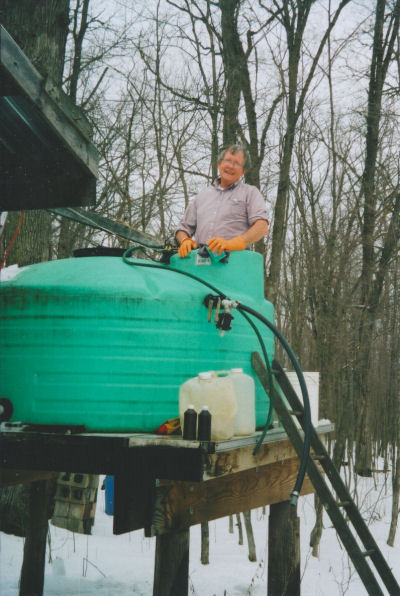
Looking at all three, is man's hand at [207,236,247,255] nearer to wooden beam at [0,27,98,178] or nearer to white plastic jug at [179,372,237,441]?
wooden beam at [0,27,98,178]

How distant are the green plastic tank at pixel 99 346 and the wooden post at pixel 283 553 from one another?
1.83 metres

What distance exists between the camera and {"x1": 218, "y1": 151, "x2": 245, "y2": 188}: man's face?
12.3ft

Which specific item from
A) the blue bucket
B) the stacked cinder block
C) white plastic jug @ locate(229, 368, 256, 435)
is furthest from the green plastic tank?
the stacked cinder block

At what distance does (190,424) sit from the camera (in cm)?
239

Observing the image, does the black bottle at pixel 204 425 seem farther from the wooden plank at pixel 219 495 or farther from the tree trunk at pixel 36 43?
the tree trunk at pixel 36 43

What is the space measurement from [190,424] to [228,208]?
1.71 m

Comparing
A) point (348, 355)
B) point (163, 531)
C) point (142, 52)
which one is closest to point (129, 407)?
point (163, 531)

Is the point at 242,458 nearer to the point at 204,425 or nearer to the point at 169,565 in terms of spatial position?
the point at 204,425

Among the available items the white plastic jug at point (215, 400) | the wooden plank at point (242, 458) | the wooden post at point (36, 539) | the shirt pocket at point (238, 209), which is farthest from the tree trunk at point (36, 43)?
the white plastic jug at point (215, 400)

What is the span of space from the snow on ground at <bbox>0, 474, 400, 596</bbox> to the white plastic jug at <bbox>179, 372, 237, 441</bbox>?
230 cm

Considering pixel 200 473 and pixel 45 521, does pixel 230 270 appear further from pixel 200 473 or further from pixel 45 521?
pixel 45 521

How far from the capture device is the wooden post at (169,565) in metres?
2.85

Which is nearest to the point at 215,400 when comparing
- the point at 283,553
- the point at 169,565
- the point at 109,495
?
the point at 169,565

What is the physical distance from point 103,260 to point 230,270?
2.33 feet
